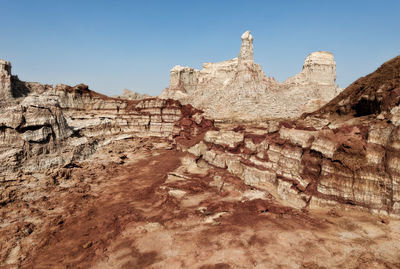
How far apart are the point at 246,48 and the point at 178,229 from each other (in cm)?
6662

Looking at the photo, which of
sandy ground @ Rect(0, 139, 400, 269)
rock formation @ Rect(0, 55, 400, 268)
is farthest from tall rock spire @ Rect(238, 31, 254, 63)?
sandy ground @ Rect(0, 139, 400, 269)

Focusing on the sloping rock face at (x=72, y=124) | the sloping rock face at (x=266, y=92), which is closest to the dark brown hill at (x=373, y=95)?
the sloping rock face at (x=72, y=124)

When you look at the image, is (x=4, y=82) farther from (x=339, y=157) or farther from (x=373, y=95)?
(x=373, y=95)

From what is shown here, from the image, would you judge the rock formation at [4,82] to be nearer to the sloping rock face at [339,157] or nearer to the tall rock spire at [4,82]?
the tall rock spire at [4,82]

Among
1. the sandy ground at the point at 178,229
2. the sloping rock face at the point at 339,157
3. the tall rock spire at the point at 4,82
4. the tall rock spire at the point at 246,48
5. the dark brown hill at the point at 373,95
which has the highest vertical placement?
the tall rock spire at the point at 246,48

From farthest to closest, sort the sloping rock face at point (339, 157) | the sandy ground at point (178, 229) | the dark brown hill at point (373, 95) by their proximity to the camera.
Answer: the dark brown hill at point (373, 95)
the sloping rock face at point (339, 157)
the sandy ground at point (178, 229)

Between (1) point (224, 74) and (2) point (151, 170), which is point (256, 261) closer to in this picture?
(2) point (151, 170)

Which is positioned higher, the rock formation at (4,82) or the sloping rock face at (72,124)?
the rock formation at (4,82)

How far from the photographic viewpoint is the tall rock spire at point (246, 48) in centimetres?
6725

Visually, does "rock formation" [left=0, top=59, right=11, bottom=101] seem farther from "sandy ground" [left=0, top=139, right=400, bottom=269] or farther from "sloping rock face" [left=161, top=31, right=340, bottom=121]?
"sandy ground" [left=0, top=139, right=400, bottom=269]

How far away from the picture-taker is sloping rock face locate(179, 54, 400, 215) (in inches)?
476

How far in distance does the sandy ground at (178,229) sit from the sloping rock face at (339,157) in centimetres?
108

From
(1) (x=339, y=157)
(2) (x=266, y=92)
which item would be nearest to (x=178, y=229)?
(1) (x=339, y=157)

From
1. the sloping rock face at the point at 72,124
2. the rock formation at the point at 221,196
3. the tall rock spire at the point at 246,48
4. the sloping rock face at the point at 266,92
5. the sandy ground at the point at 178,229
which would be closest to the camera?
the sandy ground at the point at 178,229
